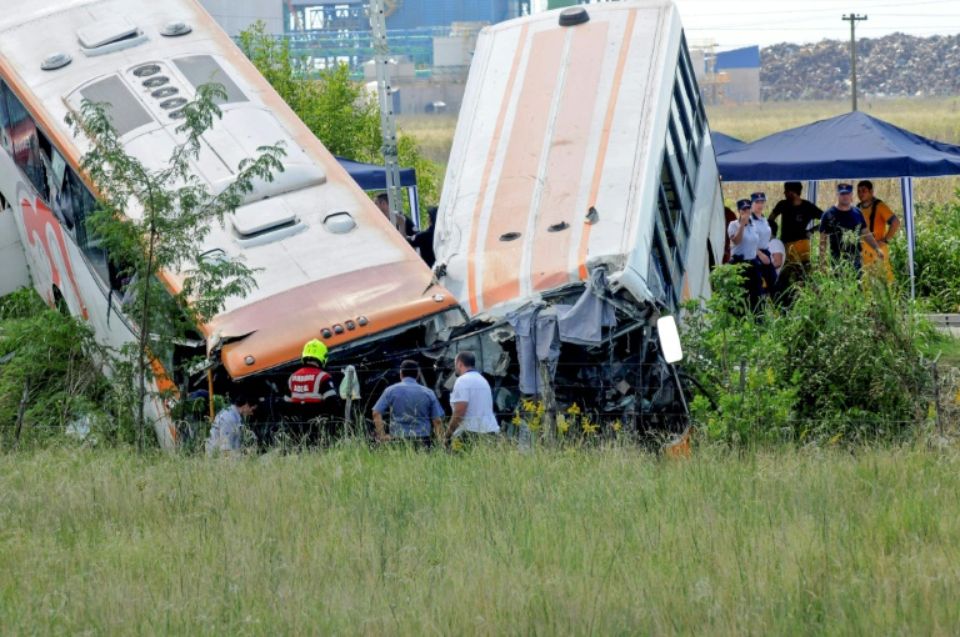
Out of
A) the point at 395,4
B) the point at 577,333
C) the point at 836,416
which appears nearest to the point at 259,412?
the point at 577,333

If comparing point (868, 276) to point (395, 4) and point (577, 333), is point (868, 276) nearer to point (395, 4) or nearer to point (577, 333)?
point (577, 333)

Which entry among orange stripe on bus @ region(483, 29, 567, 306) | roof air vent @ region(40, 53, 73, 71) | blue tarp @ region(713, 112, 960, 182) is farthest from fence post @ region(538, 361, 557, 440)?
blue tarp @ region(713, 112, 960, 182)

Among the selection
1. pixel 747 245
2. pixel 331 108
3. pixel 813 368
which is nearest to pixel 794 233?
pixel 747 245

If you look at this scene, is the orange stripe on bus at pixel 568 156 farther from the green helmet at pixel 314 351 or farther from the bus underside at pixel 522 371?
the green helmet at pixel 314 351

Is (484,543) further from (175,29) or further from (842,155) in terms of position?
(842,155)

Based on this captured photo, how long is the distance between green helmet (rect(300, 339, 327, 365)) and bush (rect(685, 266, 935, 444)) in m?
2.88

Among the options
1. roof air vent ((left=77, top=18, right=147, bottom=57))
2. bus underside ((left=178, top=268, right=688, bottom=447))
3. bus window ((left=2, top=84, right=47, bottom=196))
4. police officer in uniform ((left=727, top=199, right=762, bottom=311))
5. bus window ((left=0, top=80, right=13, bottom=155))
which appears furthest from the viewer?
police officer in uniform ((left=727, top=199, right=762, bottom=311))

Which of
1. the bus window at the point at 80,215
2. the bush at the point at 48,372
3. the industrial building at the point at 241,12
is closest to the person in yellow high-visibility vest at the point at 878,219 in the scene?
the bus window at the point at 80,215

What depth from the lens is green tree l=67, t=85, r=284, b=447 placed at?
12.0 m

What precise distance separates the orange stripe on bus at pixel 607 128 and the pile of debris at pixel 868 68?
140862 mm

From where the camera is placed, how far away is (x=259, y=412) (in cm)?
1284

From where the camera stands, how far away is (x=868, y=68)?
164 meters

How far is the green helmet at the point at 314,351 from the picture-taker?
12344 millimetres

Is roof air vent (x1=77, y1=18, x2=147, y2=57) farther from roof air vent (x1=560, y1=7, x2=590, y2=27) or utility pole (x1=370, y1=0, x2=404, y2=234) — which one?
roof air vent (x1=560, y1=7, x2=590, y2=27)
